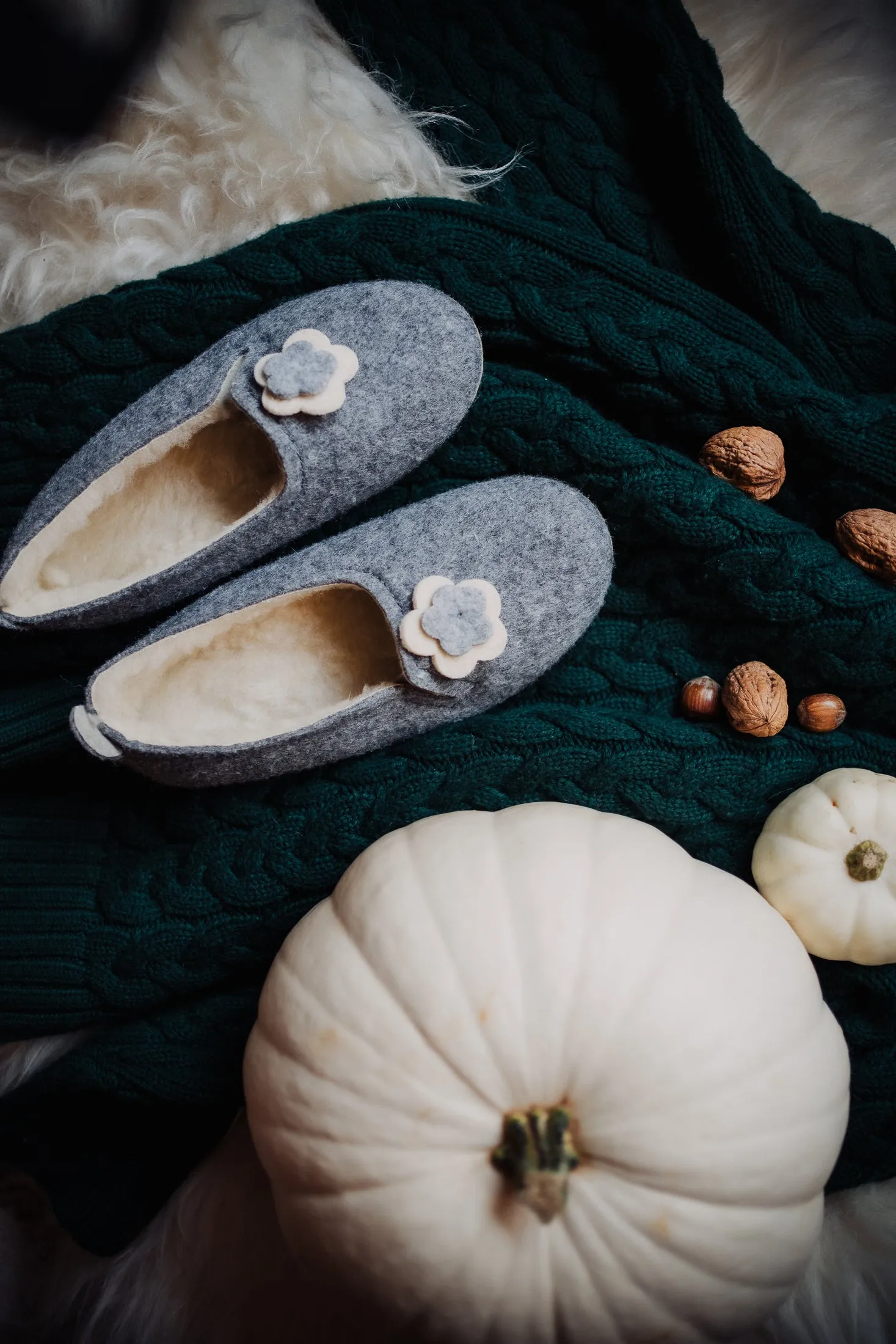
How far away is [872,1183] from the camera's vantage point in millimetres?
846

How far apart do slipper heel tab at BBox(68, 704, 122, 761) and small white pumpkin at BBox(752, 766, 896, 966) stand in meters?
0.57

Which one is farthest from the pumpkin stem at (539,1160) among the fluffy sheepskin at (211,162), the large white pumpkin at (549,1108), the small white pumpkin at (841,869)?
the fluffy sheepskin at (211,162)

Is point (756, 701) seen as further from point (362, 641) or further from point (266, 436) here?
point (266, 436)

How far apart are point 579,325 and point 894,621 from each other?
40 cm

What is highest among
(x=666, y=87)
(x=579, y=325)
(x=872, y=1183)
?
(x=666, y=87)

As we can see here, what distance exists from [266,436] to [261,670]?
0.71ft

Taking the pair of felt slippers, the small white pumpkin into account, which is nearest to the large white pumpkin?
the small white pumpkin

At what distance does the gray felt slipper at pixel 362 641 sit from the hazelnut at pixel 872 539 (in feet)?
0.74

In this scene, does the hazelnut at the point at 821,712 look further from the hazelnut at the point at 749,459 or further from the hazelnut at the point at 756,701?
the hazelnut at the point at 749,459

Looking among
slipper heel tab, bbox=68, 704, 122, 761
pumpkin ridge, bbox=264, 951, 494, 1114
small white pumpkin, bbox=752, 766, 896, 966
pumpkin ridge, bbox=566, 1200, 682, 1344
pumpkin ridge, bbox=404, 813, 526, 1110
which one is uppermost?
slipper heel tab, bbox=68, 704, 122, 761

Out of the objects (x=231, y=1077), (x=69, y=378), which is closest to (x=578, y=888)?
(x=231, y=1077)

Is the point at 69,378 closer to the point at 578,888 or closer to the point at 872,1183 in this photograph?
the point at 578,888

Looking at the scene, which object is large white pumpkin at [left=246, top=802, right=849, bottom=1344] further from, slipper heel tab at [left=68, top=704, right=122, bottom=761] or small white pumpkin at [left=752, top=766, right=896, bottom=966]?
slipper heel tab at [left=68, top=704, right=122, bottom=761]

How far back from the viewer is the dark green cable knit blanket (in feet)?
2.72
